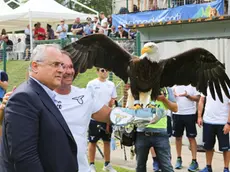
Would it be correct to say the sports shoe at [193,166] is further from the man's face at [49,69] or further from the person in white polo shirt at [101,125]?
the man's face at [49,69]

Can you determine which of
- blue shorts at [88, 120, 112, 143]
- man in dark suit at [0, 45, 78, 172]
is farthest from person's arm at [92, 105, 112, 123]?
blue shorts at [88, 120, 112, 143]

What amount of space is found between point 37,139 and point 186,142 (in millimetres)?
7180

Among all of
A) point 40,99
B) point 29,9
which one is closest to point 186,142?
point 40,99

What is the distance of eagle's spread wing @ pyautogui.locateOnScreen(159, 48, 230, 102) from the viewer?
6.29 m

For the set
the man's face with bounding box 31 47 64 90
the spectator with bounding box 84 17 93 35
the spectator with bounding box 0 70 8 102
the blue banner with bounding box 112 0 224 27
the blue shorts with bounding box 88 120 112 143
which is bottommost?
the blue shorts with bounding box 88 120 112 143

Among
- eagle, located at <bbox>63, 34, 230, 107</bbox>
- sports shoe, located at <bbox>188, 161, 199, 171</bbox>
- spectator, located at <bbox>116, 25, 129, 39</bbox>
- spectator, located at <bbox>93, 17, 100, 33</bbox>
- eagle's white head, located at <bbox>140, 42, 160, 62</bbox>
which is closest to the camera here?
eagle's white head, located at <bbox>140, 42, 160, 62</bbox>

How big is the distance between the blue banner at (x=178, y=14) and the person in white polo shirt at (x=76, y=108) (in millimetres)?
9344

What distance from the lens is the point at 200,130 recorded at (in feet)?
29.8

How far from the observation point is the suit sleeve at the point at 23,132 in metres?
2.41

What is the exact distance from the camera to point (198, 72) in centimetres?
654

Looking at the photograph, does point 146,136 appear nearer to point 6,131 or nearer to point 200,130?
point 6,131

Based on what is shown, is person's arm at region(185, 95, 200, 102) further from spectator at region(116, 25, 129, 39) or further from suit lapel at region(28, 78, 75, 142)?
spectator at region(116, 25, 129, 39)

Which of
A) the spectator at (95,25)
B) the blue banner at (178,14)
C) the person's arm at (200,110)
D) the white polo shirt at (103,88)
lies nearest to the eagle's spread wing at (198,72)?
the person's arm at (200,110)

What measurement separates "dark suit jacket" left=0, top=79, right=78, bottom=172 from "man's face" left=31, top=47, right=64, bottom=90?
0.05 meters
